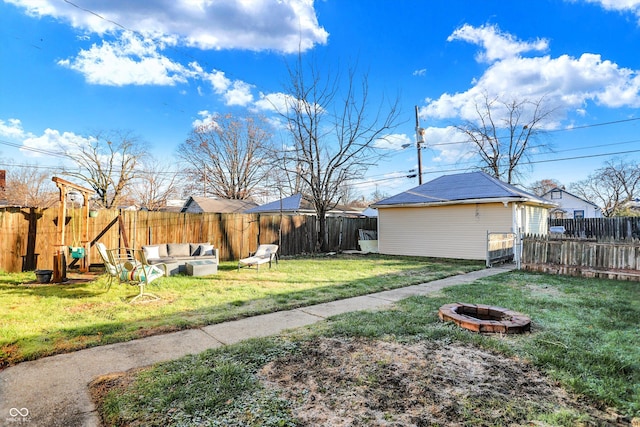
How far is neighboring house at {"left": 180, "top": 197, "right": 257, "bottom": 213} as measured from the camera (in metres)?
24.3

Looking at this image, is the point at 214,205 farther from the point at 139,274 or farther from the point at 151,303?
the point at 151,303

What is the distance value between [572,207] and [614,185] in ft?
12.6

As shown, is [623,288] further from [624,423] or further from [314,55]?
[314,55]

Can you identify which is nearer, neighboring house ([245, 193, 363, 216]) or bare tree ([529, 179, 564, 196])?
neighboring house ([245, 193, 363, 216])

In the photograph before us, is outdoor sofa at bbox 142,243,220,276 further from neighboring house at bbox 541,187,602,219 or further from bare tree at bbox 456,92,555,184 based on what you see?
neighboring house at bbox 541,187,602,219

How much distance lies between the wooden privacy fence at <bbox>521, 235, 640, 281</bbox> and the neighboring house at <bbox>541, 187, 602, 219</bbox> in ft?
92.3

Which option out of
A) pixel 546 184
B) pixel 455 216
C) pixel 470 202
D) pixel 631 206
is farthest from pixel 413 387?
pixel 546 184

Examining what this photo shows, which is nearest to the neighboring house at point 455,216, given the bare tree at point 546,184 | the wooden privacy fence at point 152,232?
the wooden privacy fence at point 152,232

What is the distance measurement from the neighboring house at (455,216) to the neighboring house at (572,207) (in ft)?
77.3

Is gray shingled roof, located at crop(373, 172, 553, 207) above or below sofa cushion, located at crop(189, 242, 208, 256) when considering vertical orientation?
above

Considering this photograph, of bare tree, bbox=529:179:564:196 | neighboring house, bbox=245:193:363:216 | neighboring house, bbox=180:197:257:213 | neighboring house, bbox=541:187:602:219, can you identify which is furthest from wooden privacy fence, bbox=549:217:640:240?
bare tree, bbox=529:179:564:196

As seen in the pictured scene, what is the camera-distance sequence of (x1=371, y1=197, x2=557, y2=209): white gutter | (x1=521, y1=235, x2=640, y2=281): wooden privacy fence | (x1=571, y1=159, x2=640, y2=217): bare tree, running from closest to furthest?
1. (x1=521, y1=235, x2=640, y2=281): wooden privacy fence
2. (x1=371, y1=197, x2=557, y2=209): white gutter
3. (x1=571, y1=159, x2=640, y2=217): bare tree

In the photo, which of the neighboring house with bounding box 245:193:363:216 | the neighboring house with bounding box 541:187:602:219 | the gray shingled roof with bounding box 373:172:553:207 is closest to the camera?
the gray shingled roof with bounding box 373:172:553:207

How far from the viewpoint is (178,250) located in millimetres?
8992
